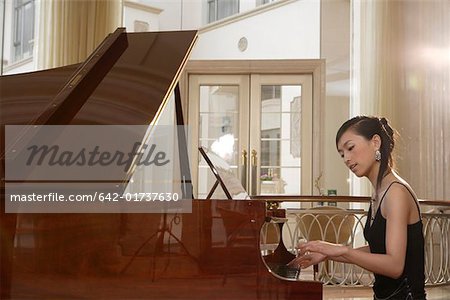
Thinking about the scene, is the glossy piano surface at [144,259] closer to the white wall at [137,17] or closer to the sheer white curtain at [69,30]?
the sheer white curtain at [69,30]

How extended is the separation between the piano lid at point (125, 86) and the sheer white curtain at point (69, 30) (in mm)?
3530

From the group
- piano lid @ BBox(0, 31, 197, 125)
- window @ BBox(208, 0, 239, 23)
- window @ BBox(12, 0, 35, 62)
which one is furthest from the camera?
window @ BBox(208, 0, 239, 23)

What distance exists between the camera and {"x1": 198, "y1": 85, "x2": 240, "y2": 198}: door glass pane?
27.8 ft

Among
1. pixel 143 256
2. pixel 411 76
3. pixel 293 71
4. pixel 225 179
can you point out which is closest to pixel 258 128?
pixel 293 71

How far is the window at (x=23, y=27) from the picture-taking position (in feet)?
25.3

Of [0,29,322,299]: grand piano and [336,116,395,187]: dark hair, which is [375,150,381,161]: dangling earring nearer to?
[336,116,395,187]: dark hair

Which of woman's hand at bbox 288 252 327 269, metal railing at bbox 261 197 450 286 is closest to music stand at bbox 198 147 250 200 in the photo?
woman's hand at bbox 288 252 327 269

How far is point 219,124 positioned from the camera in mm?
8594

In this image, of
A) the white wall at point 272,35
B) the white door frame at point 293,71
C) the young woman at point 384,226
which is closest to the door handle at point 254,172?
the white door frame at point 293,71

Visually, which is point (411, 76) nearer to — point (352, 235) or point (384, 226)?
point (352, 235)

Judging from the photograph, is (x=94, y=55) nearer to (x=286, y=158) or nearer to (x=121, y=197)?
(x=121, y=197)

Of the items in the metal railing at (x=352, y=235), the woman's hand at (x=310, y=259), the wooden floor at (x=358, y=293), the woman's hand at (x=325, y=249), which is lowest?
the wooden floor at (x=358, y=293)

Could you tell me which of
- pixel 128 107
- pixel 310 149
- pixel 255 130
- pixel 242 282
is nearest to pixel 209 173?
pixel 255 130

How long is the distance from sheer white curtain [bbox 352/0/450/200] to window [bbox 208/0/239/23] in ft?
10.3
